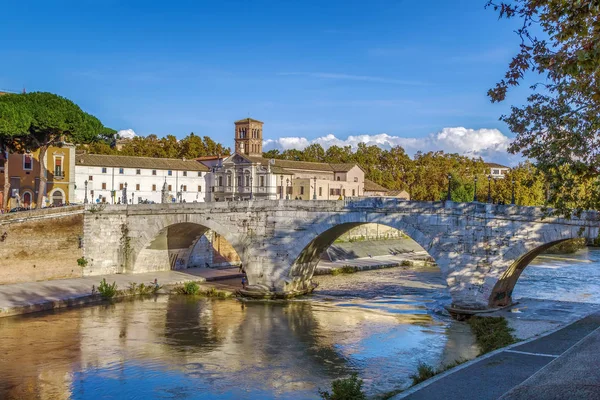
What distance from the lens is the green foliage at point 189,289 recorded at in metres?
29.9

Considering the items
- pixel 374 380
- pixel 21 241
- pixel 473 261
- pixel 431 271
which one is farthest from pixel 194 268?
pixel 374 380

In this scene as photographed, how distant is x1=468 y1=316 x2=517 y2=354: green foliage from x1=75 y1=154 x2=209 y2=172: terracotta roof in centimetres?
3678

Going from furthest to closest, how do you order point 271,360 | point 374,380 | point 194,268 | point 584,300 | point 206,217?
point 194,268 < point 206,217 < point 584,300 < point 271,360 < point 374,380

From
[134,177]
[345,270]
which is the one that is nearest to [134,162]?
[134,177]

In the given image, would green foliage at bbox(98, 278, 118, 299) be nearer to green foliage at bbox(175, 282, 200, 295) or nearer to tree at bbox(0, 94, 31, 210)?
green foliage at bbox(175, 282, 200, 295)

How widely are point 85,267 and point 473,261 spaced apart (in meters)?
18.6

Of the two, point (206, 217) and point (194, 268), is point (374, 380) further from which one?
point (194, 268)

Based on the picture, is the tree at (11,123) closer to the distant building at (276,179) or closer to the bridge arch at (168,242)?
the bridge arch at (168,242)

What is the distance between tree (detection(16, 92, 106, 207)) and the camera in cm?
3438

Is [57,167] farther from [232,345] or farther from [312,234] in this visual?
[232,345]

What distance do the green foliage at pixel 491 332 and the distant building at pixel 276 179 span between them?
35477 mm

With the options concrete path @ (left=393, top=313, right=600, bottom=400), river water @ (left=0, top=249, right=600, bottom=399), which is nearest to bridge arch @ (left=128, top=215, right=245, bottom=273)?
river water @ (left=0, top=249, right=600, bottom=399)

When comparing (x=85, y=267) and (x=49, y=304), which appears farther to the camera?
(x=85, y=267)

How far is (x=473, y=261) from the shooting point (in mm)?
23516
